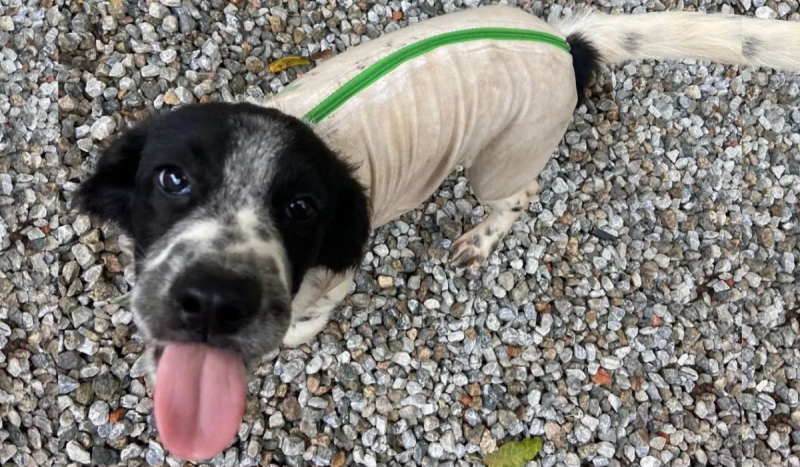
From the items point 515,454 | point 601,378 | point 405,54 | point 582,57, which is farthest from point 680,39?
point 515,454

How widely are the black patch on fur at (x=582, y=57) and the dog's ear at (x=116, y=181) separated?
5.52ft

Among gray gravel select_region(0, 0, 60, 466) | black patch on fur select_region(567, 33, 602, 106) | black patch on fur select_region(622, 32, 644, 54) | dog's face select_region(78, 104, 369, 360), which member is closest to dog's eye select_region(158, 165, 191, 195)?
dog's face select_region(78, 104, 369, 360)

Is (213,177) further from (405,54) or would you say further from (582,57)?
(582,57)

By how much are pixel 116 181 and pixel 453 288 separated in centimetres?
171

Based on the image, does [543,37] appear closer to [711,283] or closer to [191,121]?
[191,121]

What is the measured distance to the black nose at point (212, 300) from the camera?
1.52 metres

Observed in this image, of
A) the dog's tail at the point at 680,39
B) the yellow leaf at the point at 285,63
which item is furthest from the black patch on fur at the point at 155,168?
the dog's tail at the point at 680,39

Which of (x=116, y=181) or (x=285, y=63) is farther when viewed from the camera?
(x=285, y=63)

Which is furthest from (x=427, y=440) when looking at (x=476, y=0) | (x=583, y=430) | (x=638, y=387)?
(x=476, y=0)

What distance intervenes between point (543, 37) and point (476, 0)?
149cm

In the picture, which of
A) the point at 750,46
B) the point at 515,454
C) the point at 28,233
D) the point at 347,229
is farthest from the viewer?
the point at 515,454

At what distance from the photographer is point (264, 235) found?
1713mm

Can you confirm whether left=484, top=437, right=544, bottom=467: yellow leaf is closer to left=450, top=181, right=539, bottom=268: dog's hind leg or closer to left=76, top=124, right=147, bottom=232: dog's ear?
left=450, top=181, right=539, bottom=268: dog's hind leg

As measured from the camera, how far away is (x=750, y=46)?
91.9 inches
